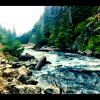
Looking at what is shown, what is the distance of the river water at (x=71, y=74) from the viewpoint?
16.5 ft

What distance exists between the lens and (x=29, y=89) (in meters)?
4.94

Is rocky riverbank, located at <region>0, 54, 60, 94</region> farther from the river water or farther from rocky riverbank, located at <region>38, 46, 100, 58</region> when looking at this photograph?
rocky riverbank, located at <region>38, 46, 100, 58</region>

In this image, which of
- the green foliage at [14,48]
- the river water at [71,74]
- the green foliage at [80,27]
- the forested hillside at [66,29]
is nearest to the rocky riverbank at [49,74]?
the river water at [71,74]

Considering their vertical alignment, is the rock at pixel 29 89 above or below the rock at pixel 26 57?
below

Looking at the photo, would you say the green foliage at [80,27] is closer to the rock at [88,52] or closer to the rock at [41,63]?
the rock at [88,52]

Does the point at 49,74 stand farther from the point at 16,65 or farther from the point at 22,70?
the point at 16,65

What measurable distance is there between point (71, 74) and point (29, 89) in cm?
83

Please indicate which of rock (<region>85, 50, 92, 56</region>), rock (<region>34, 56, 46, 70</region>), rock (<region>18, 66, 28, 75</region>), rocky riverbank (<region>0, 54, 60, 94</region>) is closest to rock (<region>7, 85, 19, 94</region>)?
rocky riverbank (<region>0, 54, 60, 94</region>)

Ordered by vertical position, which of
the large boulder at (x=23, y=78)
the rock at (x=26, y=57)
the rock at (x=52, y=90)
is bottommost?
the rock at (x=52, y=90)

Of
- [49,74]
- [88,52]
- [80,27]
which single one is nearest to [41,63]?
[49,74]

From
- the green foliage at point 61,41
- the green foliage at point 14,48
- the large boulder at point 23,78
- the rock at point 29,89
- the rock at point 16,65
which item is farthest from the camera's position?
the green foliage at point 61,41

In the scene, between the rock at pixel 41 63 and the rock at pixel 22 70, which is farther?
the rock at pixel 41 63

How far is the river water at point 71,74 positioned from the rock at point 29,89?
0.15m
